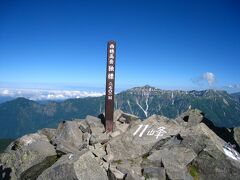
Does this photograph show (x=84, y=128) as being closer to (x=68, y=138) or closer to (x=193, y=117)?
A: (x=68, y=138)

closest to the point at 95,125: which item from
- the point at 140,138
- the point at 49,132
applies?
the point at 49,132

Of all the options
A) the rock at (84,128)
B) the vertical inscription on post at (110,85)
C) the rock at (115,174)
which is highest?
the vertical inscription on post at (110,85)

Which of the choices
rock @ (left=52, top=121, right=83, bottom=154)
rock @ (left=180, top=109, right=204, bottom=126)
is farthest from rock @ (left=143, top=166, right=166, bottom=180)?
rock @ (left=180, top=109, right=204, bottom=126)

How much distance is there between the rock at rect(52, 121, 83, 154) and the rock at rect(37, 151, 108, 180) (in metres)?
3.40

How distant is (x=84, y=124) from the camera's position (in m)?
29.1

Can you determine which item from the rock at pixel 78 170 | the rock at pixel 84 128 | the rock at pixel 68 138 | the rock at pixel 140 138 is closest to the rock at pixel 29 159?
the rock at pixel 68 138

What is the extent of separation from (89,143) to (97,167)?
5872 millimetres

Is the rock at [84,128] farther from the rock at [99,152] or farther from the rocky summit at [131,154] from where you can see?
the rock at [99,152]

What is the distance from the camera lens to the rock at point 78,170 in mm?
18062

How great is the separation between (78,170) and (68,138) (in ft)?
25.6

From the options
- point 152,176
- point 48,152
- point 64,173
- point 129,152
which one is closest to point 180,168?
point 152,176

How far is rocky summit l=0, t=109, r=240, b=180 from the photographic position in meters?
→ 19.2

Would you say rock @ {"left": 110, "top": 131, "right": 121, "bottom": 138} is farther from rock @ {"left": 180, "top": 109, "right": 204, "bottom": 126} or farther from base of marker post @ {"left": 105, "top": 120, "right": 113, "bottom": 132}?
rock @ {"left": 180, "top": 109, "right": 204, "bottom": 126}

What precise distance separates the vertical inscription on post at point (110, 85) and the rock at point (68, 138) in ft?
10.9
